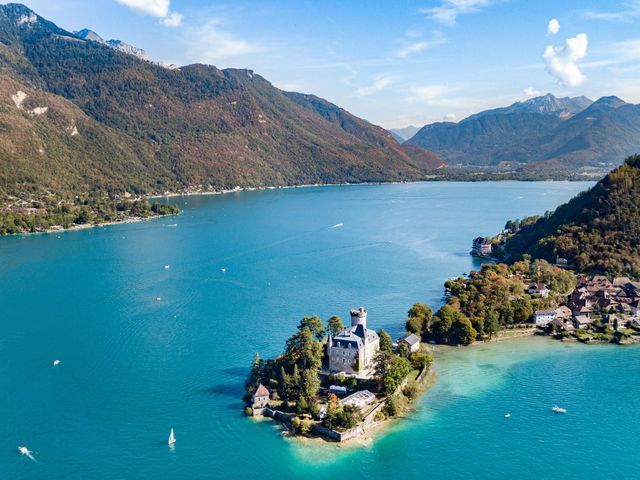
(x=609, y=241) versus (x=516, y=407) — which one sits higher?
(x=609, y=241)

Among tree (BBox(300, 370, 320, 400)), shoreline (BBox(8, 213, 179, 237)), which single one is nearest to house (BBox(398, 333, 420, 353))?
tree (BBox(300, 370, 320, 400))

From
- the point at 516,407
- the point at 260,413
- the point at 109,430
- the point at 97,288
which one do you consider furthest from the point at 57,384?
the point at 516,407

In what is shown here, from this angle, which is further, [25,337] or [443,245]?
[443,245]

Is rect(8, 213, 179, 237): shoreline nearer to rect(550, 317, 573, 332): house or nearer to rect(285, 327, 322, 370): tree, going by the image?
rect(285, 327, 322, 370): tree

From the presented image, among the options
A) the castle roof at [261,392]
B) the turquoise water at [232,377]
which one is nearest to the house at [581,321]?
the turquoise water at [232,377]

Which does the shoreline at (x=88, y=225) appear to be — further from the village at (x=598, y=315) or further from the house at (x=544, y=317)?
the village at (x=598, y=315)

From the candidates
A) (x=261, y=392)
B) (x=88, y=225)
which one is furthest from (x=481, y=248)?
(x=88, y=225)

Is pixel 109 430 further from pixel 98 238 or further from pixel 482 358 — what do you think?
pixel 98 238
